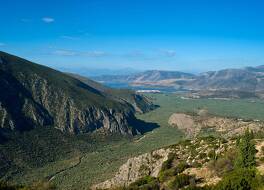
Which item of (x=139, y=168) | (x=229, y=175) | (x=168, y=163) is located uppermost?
(x=229, y=175)

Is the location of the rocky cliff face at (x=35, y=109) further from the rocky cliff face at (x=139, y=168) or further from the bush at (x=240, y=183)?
the bush at (x=240, y=183)

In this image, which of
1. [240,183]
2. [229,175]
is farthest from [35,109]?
[240,183]

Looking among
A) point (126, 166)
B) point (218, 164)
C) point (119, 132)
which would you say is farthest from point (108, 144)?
point (218, 164)

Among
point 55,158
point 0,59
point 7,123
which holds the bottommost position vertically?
point 55,158

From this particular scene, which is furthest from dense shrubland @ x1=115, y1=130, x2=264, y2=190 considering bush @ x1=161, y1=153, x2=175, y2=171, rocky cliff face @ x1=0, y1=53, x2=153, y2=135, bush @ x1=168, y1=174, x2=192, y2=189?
rocky cliff face @ x1=0, y1=53, x2=153, y2=135

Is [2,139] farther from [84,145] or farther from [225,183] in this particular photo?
[225,183]

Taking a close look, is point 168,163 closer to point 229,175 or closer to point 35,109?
point 229,175

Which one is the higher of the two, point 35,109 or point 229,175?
point 229,175

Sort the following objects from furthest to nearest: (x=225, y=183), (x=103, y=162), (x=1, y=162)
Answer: (x=103, y=162) → (x=1, y=162) → (x=225, y=183)

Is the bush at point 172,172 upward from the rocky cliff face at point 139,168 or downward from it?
upward

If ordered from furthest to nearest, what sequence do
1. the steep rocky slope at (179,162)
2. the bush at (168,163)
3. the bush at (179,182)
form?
the bush at (168,163) < the steep rocky slope at (179,162) < the bush at (179,182)

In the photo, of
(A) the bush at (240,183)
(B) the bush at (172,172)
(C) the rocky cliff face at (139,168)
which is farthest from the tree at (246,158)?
(C) the rocky cliff face at (139,168)
